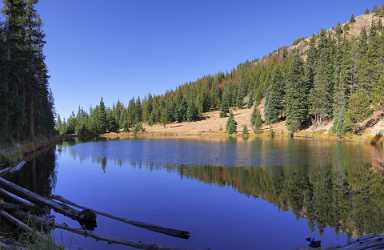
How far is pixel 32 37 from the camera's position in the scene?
1604 inches

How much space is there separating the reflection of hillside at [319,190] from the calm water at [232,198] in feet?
0.14

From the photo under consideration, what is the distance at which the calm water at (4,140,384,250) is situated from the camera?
13148 millimetres

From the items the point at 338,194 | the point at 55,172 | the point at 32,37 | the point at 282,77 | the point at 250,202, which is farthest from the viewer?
the point at 282,77

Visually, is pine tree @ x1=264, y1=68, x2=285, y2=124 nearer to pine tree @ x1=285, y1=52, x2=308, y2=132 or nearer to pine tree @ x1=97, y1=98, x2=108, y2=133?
pine tree @ x1=285, y1=52, x2=308, y2=132

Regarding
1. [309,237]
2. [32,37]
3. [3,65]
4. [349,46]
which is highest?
[349,46]

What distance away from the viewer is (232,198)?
64.0ft

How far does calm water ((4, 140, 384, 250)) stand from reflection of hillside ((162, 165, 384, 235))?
4 centimetres

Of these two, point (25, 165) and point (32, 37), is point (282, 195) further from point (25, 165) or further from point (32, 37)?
point (32, 37)

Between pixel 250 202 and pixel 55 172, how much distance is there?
59.1ft

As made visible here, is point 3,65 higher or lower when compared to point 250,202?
higher

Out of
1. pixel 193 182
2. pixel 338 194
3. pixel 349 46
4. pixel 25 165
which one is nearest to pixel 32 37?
pixel 25 165

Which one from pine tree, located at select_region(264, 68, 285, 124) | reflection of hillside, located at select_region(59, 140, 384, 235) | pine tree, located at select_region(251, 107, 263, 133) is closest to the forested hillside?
pine tree, located at select_region(264, 68, 285, 124)

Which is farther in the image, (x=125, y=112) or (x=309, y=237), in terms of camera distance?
(x=125, y=112)

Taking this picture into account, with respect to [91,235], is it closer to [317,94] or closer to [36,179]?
[36,179]
